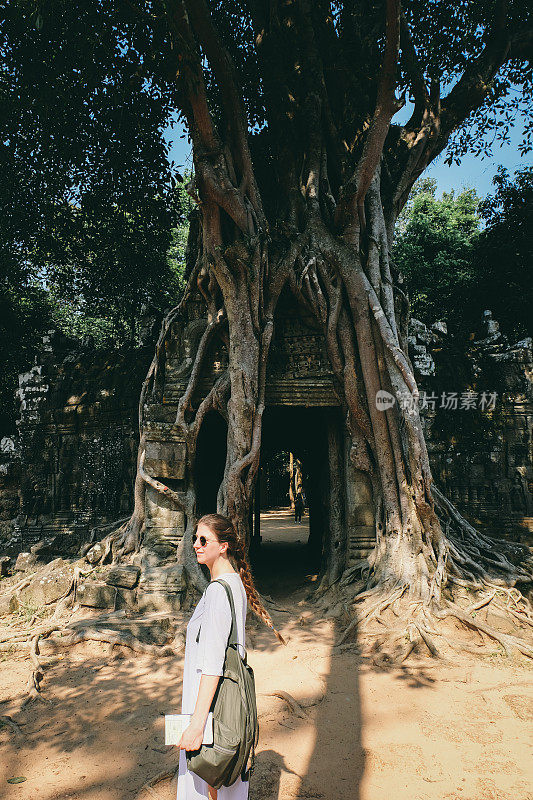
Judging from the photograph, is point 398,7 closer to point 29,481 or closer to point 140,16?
point 140,16

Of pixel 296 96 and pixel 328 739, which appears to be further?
pixel 296 96

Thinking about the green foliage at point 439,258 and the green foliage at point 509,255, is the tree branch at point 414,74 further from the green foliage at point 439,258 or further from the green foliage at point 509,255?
the green foliage at point 439,258

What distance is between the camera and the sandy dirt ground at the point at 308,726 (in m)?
2.37

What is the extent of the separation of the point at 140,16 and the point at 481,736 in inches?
263

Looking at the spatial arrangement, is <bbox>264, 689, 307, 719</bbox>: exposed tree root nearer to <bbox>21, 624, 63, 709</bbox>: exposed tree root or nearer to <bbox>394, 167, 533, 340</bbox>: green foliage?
<bbox>21, 624, 63, 709</bbox>: exposed tree root

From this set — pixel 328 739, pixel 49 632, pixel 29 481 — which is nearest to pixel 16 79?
pixel 29 481

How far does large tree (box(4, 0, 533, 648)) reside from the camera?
193 inches

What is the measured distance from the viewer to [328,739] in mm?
2814

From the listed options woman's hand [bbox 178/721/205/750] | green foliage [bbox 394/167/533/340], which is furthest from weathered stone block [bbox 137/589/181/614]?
green foliage [bbox 394/167/533/340]

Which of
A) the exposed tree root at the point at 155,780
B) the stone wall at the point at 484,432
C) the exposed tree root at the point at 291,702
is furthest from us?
the stone wall at the point at 484,432

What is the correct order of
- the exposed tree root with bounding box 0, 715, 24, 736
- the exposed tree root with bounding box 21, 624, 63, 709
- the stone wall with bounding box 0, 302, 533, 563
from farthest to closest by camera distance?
the stone wall with bounding box 0, 302, 533, 563
the exposed tree root with bounding box 21, 624, 63, 709
the exposed tree root with bounding box 0, 715, 24, 736

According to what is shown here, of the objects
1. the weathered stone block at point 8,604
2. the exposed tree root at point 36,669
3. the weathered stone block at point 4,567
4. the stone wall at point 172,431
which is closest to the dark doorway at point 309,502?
the stone wall at point 172,431

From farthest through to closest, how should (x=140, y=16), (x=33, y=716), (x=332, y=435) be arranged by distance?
(x=332, y=435) → (x=140, y=16) → (x=33, y=716)

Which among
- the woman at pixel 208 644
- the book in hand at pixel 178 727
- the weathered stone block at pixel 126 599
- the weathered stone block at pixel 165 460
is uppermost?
the weathered stone block at pixel 165 460
